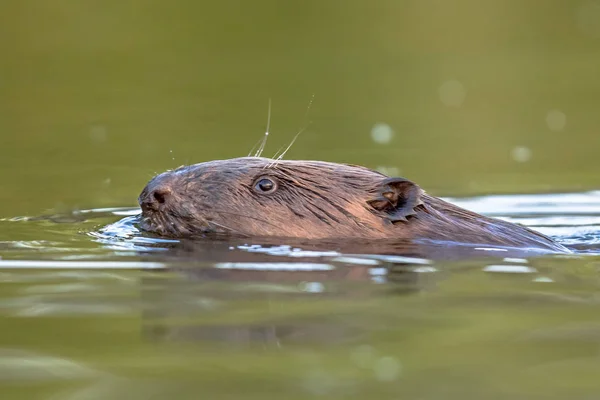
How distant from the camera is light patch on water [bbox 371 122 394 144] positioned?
10.5 meters

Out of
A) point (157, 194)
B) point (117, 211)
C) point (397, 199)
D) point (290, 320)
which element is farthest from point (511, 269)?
point (117, 211)

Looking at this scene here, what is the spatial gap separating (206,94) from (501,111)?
3409 millimetres

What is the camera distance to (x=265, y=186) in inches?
228

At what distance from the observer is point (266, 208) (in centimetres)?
578

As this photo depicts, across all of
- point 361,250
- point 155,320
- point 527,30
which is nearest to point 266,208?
point 361,250

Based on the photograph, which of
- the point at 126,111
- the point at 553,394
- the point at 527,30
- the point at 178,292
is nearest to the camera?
the point at 553,394

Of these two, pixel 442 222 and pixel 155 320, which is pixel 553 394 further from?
pixel 442 222

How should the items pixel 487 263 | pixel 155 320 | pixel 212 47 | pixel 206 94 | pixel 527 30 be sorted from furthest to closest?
pixel 527 30, pixel 212 47, pixel 206 94, pixel 487 263, pixel 155 320

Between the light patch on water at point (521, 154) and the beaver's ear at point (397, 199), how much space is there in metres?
4.12

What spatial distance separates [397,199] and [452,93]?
26.7ft

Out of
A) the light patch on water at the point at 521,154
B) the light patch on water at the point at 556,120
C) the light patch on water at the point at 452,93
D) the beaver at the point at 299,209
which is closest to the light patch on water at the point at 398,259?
the beaver at the point at 299,209

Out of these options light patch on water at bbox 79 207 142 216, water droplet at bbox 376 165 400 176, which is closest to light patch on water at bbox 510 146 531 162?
water droplet at bbox 376 165 400 176

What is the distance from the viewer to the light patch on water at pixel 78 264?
5.10 m

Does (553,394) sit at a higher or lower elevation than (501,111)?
lower
